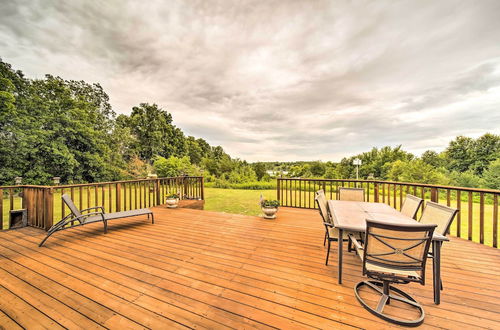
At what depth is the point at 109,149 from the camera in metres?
18.8

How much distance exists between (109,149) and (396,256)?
23910 mm

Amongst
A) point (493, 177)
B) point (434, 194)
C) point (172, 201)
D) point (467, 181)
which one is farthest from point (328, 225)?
point (467, 181)

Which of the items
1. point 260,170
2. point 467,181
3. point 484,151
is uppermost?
point 484,151

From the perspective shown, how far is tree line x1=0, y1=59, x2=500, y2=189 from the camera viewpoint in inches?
508

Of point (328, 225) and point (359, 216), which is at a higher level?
point (359, 216)

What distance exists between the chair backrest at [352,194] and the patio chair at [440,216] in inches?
58.8

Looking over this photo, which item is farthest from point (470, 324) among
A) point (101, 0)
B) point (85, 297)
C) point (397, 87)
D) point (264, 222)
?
point (101, 0)

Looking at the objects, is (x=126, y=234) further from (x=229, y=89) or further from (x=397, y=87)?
(x=397, y=87)

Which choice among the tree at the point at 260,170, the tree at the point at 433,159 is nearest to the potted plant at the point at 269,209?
the tree at the point at 260,170

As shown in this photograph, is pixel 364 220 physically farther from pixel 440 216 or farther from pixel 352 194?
pixel 352 194

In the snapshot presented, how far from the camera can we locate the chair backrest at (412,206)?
8.78 ft

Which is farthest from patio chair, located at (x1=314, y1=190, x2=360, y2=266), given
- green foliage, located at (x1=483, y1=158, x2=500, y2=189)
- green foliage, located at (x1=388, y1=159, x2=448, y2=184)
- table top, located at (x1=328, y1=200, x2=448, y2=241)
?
green foliage, located at (x1=483, y1=158, x2=500, y2=189)

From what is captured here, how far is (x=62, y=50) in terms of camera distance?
7715 mm

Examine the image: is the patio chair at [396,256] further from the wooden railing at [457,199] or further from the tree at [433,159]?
the tree at [433,159]
